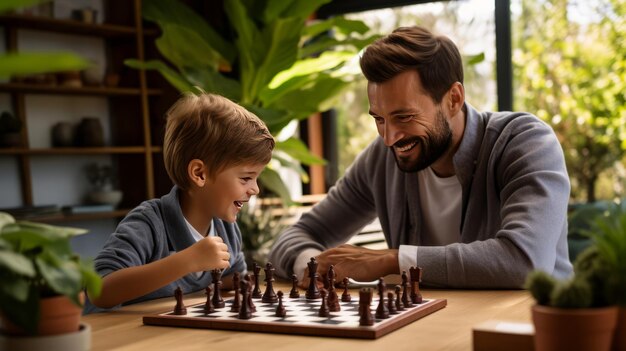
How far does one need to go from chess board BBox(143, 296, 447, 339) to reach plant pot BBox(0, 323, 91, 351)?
0.40 meters

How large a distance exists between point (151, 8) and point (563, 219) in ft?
9.27

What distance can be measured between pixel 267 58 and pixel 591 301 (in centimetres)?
309

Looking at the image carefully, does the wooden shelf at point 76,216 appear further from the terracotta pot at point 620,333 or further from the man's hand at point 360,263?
the terracotta pot at point 620,333

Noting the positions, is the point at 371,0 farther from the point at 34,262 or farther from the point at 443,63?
the point at 34,262

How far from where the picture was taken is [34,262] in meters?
1.02

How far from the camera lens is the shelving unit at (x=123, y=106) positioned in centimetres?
464

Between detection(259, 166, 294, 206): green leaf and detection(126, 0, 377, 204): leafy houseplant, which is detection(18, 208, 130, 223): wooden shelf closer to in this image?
detection(126, 0, 377, 204): leafy houseplant

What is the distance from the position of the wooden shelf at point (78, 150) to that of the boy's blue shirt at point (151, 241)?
273 centimetres

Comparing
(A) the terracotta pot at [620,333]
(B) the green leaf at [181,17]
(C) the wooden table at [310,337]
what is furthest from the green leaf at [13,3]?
(B) the green leaf at [181,17]

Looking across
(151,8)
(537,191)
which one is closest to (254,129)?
(537,191)

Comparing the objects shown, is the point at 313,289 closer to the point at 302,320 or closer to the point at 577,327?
the point at 302,320

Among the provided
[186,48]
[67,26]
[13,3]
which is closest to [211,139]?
[13,3]

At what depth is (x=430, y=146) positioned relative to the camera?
2.22 m

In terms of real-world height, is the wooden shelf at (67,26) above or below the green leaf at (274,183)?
above
